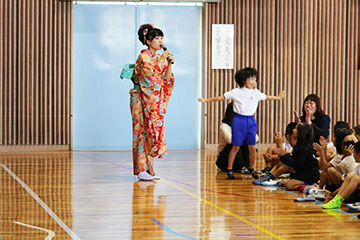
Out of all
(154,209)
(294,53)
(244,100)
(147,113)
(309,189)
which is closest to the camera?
(154,209)

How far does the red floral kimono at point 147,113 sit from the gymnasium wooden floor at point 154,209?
27 centimetres

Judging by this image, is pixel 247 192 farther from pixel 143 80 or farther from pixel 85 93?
pixel 85 93

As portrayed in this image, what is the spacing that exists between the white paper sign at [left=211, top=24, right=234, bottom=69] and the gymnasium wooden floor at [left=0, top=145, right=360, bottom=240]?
12.7 ft

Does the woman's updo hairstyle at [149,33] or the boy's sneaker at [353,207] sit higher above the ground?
the woman's updo hairstyle at [149,33]

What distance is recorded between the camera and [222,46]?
33.4 ft

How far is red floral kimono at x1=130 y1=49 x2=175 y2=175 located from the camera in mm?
5766

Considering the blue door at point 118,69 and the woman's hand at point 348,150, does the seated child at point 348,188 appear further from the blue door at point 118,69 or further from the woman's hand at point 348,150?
the blue door at point 118,69

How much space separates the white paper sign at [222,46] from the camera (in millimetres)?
10180

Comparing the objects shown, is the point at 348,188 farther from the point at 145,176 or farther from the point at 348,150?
the point at 145,176

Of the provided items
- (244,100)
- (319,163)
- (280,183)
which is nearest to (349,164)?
(319,163)

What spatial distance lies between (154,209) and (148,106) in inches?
74.2

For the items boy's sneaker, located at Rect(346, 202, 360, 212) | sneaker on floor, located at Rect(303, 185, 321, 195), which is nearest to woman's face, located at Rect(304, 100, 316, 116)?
sneaker on floor, located at Rect(303, 185, 321, 195)

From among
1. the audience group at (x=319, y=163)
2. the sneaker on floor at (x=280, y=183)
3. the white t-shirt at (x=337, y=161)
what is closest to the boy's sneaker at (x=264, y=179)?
the audience group at (x=319, y=163)

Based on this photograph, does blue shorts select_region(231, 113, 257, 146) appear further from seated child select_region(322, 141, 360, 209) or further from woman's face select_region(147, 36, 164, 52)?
seated child select_region(322, 141, 360, 209)
